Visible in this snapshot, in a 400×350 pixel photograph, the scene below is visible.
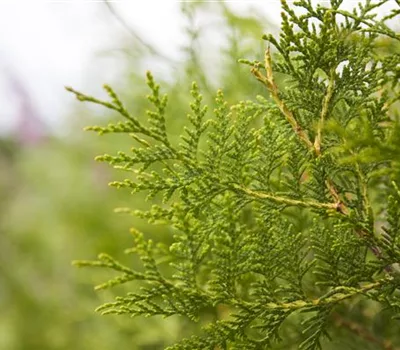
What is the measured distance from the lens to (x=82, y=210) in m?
3.39

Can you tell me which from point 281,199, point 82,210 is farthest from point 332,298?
point 82,210

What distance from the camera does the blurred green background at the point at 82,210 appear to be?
5.51ft

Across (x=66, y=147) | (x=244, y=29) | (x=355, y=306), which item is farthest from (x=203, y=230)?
(x=66, y=147)

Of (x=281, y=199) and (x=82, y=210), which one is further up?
(x=82, y=210)

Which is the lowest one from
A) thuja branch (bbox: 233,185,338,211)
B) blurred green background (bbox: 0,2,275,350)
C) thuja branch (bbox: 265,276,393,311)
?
thuja branch (bbox: 265,276,393,311)

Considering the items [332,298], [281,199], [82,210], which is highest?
[82,210]

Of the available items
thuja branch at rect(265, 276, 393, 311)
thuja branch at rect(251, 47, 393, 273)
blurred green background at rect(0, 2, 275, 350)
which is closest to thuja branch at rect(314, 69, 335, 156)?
thuja branch at rect(251, 47, 393, 273)

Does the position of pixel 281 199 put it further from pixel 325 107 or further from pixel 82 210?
pixel 82 210

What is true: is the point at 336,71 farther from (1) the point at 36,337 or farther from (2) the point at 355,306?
(1) the point at 36,337

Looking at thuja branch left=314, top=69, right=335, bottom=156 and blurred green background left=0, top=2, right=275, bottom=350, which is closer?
thuja branch left=314, top=69, right=335, bottom=156

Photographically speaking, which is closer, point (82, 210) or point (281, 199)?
point (281, 199)

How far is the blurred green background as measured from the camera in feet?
5.51

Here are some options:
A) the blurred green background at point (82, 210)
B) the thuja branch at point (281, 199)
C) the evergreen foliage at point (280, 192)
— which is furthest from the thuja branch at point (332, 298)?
the blurred green background at point (82, 210)

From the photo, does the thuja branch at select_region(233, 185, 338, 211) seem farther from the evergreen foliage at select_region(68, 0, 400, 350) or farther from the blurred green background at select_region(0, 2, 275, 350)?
the blurred green background at select_region(0, 2, 275, 350)
